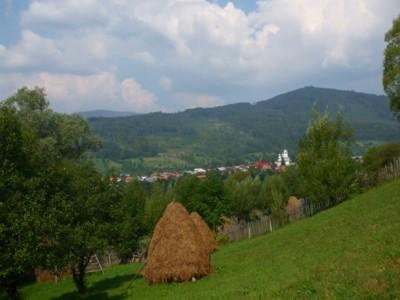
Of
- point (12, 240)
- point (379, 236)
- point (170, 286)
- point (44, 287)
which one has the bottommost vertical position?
point (44, 287)

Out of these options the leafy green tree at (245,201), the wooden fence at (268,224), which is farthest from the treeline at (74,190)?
the leafy green tree at (245,201)

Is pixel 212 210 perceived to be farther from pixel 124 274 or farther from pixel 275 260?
pixel 275 260

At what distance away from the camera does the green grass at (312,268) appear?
11969 mm

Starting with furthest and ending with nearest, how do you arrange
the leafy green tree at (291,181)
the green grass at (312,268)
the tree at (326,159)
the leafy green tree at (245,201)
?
the leafy green tree at (291,181) < the leafy green tree at (245,201) < the tree at (326,159) < the green grass at (312,268)

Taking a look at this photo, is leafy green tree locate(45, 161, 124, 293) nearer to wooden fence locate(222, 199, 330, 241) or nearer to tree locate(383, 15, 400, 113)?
wooden fence locate(222, 199, 330, 241)

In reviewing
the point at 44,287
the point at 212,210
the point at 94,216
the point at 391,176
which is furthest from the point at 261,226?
the point at 94,216

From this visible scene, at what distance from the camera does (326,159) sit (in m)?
37.3

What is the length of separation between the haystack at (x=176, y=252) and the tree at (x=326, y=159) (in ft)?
48.6

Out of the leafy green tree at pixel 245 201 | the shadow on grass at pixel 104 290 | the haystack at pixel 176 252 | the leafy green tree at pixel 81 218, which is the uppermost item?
the leafy green tree at pixel 81 218

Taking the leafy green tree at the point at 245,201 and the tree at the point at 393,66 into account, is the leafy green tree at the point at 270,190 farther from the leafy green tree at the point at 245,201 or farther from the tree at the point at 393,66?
the tree at the point at 393,66

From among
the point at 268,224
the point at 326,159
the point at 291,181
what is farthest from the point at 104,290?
the point at 291,181

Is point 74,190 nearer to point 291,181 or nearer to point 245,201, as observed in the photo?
point 245,201

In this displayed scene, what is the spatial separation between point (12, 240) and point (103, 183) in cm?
1120

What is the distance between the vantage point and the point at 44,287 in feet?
116
